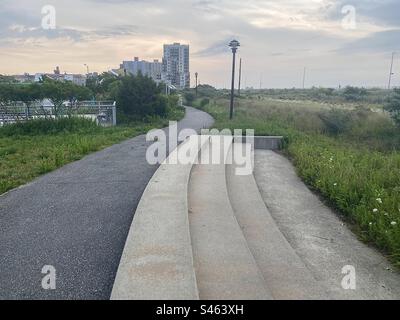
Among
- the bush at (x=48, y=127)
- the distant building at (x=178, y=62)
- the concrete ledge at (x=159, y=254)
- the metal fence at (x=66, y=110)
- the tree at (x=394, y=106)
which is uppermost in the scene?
the distant building at (x=178, y=62)

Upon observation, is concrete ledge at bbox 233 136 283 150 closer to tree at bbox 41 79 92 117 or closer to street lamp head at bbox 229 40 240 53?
street lamp head at bbox 229 40 240 53

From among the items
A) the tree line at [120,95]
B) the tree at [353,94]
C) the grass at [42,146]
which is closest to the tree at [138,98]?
the tree line at [120,95]

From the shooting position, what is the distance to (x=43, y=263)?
3.49 meters

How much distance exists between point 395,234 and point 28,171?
7301 mm

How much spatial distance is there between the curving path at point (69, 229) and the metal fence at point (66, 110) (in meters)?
12.0

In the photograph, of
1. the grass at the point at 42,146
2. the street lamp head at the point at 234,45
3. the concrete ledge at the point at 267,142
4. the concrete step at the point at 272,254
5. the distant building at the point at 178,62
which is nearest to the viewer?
the concrete step at the point at 272,254

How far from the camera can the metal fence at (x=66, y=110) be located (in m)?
18.6

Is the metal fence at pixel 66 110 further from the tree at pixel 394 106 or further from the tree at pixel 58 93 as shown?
the tree at pixel 394 106

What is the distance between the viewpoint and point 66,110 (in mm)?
19234

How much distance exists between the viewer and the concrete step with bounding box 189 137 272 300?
2855 mm

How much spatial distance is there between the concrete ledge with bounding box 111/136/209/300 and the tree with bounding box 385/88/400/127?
18817 millimetres
